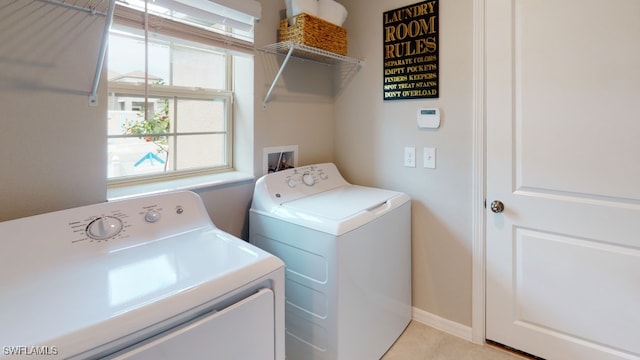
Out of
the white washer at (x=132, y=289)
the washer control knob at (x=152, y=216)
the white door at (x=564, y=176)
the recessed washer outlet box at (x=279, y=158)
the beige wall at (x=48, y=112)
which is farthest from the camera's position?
the recessed washer outlet box at (x=279, y=158)

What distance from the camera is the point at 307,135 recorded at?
2.26m

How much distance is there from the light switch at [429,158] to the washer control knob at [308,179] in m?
0.69

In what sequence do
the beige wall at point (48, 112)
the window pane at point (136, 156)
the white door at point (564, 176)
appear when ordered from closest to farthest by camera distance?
the beige wall at point (48, 112), the white door at point (564, 176), the window pane at point (136, 156)

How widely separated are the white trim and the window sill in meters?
1.25

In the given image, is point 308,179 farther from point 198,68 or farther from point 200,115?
point 198,68

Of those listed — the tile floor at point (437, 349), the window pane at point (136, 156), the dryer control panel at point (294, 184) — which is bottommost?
the tile floor at point (437, 349)

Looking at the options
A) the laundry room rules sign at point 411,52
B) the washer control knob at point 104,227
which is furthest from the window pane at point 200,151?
the laundry room rules sign at point 411,52

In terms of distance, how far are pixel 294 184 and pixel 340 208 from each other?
1.24 feet

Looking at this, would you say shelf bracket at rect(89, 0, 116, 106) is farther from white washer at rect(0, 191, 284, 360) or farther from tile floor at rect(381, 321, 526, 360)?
tile floor at rect(381, 321, 526, 360)

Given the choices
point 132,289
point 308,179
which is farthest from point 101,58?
point 308,179

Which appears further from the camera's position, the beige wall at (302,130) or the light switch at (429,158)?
the light switch at (429,158)

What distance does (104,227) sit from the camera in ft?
3.90

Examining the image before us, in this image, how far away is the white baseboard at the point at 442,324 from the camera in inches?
76.5

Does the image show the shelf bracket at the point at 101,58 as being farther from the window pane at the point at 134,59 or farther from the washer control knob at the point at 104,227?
the washer control knob at the point at 104,227
